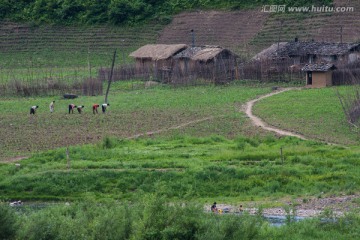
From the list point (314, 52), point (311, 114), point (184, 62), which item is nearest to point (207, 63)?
point (184, 62)

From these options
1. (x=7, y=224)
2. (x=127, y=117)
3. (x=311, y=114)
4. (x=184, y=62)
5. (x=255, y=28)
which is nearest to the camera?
(x=7, y=224)

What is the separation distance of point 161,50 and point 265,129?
2261 cm

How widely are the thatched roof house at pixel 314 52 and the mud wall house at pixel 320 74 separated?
287 centimetres

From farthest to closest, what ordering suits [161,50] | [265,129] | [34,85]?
[161,50] → [34,85] → [265,129]

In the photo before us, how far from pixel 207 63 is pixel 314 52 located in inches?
257

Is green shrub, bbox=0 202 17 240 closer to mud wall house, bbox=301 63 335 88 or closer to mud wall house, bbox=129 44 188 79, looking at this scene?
mud wall house, bbox=301 63 335 88

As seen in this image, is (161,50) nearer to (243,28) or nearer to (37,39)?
(243,28)

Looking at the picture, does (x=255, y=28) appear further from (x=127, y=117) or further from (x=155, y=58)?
(x=127, y=117)

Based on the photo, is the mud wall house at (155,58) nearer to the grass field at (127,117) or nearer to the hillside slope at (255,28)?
the grass field at (127,117)

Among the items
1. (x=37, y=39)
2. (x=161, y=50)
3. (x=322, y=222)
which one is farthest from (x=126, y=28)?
Answer: (x=322, y=222)

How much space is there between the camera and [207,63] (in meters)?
53.9

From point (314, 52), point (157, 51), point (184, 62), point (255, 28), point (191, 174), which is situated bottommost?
point (191, 174)

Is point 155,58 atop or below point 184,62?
atop

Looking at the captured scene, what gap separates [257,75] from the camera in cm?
5094
